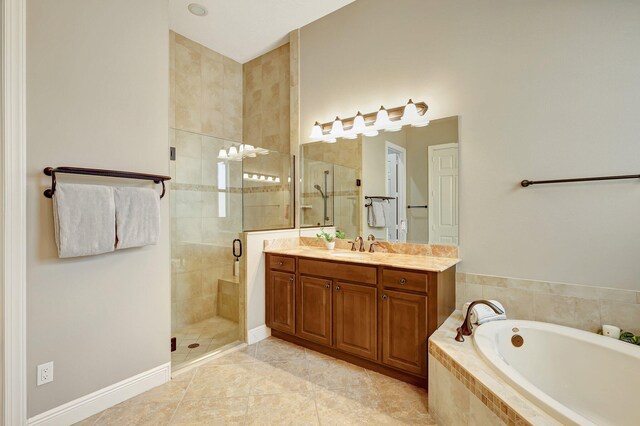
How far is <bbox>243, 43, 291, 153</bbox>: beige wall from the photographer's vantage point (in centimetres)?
362

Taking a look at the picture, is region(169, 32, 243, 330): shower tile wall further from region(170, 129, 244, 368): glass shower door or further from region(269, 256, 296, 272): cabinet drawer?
region(269, 256, 296, 272): cabinet drawer

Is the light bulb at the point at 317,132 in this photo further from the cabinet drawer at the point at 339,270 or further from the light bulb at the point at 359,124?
the cabinet drawer at the point at 339,270

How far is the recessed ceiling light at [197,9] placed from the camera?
2.92 meters

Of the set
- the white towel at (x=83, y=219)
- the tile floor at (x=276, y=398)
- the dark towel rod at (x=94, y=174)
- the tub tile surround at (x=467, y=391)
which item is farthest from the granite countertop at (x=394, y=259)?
the white towel at (x=83, y=219)

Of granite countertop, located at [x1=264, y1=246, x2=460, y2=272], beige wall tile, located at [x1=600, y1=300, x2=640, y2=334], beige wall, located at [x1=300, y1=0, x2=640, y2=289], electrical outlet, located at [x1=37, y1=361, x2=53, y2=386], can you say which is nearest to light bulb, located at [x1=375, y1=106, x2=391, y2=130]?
beige wall, located at [x1=300, y1=0, x2=640, y2=289]

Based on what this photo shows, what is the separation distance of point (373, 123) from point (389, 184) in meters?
0.60

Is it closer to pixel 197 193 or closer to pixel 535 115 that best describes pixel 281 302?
pixel 197 193

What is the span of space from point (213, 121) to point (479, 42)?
2877mm

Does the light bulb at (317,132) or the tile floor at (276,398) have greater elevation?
the light bulb at (317,132)

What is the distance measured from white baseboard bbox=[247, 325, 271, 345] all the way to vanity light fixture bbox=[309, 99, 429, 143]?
1.99 metres

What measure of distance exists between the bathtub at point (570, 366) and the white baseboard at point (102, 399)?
6.95ft

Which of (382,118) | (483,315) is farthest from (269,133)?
(483,315)

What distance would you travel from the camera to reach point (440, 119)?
2.46 meters

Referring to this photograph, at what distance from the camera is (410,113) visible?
257cm
